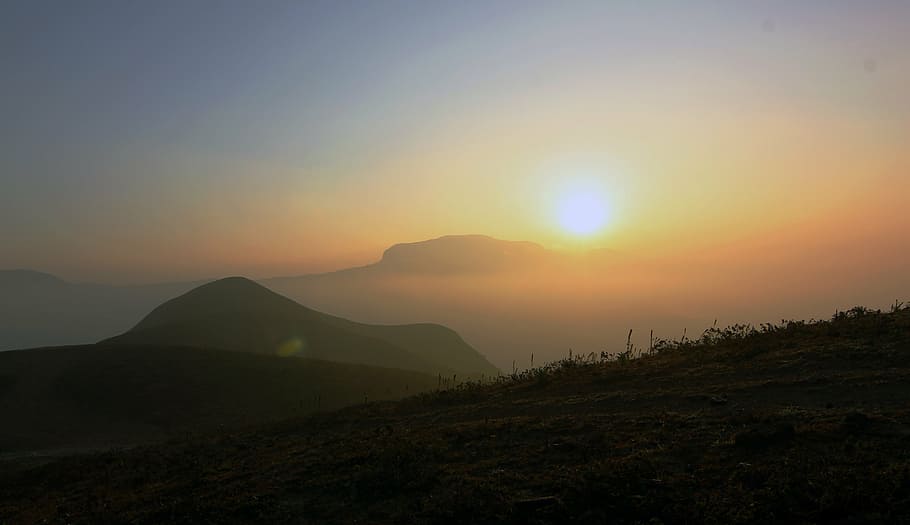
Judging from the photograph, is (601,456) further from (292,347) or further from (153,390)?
(292,347)

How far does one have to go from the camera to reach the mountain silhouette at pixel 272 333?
81.1 metres

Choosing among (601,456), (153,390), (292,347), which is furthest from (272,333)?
(601,456)

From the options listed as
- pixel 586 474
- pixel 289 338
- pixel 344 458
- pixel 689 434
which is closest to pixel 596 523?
pixel 586 474

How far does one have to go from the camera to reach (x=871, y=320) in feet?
48.5

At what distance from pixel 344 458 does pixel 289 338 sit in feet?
286

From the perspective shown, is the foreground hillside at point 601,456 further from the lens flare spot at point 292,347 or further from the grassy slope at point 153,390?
the lens flare spot at point 292,347

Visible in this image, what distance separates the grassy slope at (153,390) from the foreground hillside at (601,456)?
16565mm

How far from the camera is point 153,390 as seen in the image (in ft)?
127

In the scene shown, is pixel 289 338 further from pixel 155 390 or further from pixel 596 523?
pixel 596 523

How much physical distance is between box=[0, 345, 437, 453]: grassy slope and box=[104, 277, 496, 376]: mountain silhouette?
23.2 metres

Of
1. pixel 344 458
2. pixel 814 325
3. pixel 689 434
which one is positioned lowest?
pixel 344 458

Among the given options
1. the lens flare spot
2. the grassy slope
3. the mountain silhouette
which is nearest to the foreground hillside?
the grassy slope

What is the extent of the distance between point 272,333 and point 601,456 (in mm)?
90571

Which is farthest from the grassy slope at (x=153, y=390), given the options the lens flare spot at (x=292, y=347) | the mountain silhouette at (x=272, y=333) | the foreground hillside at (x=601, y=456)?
the lens flare spot at (x=292, y=347)
